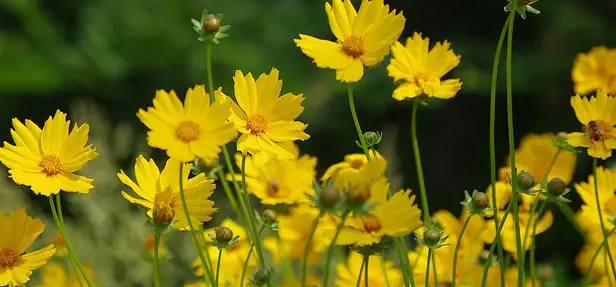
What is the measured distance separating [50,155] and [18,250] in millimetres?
68

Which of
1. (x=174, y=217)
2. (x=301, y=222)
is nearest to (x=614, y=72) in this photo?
(x=301, y=222)

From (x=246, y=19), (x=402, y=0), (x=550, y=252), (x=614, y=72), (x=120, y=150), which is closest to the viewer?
(x=614, y=72)

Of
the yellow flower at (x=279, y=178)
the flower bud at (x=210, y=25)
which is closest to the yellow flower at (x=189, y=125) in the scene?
the flower bud at (x=210, y=25)

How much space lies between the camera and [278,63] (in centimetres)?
236

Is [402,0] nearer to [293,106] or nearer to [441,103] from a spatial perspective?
[441,103]

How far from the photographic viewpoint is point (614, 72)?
0.78 meters

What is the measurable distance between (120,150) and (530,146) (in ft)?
3.44

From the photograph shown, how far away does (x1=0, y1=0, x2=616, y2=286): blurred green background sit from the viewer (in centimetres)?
231

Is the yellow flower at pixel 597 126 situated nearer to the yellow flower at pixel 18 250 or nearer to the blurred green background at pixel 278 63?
the yellow flower at pixel 18 250

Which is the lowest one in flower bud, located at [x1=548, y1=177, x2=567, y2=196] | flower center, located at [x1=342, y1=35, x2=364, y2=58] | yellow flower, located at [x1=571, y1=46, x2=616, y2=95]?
flower bud, located at [x1=548, y1=177, x2=567, y2=196]

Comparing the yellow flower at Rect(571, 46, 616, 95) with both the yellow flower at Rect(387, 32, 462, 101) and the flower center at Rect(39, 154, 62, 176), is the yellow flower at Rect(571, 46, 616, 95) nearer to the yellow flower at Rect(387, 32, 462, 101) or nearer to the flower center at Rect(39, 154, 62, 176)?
the yellow flower at Rect(387, 32, 462, 101)

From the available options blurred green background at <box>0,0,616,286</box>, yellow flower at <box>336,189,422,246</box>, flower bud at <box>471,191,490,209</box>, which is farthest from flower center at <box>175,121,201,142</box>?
blurred green background at <box>0,0,616,286</box>

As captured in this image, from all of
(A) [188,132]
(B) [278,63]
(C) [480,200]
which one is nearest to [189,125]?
(A) [188,132]

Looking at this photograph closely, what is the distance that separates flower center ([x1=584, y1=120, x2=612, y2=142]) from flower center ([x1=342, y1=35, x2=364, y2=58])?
0.18 metres
